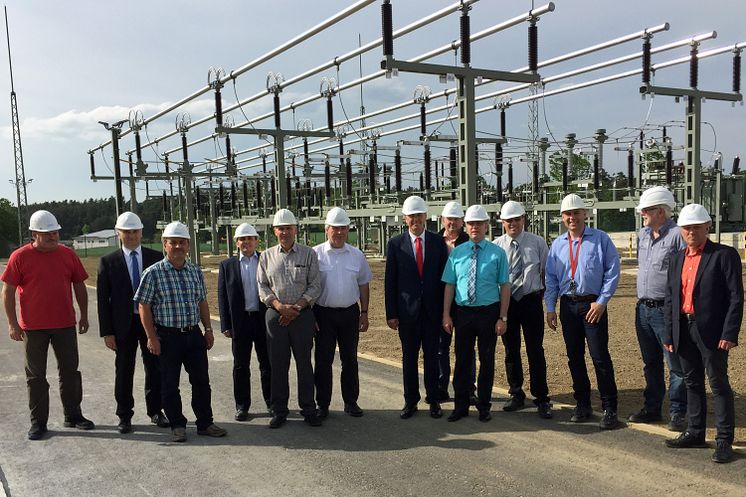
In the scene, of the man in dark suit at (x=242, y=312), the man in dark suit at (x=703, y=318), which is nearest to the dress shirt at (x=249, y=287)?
the man in dark suit at (x=242, y=312)

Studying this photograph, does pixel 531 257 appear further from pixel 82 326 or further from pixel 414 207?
pixel 82 326

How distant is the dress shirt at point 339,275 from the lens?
536 cm

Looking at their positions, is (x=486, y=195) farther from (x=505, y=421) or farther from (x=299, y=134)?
(x=505, y=421)

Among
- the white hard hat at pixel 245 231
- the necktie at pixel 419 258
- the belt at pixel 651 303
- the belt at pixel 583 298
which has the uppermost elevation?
the white hard hat at pixel 245 231

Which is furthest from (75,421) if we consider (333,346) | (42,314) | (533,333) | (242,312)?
(533,333)

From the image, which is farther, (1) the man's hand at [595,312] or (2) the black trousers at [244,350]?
(2) the black trousers at [244,350]

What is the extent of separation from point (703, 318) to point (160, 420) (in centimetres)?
438

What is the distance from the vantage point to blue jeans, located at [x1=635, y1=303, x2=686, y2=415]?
188 inches

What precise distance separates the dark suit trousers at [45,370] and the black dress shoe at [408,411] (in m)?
2.82

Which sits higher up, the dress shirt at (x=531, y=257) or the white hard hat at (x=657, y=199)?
the white hard hat at (x=657, y=199)

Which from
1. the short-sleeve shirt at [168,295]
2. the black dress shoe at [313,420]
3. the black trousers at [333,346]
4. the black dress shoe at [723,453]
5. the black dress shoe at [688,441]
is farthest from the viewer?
the black trousers at [333,346]

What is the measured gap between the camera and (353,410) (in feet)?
17.9

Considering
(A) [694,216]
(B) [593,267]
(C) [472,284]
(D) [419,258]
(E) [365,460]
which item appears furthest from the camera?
(D) [419,258]

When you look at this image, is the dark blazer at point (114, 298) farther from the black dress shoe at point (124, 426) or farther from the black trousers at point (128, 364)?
the black dress shoe at point (124, 426)
